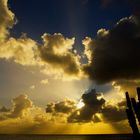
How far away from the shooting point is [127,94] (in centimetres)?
1505

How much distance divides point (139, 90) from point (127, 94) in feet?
1.86

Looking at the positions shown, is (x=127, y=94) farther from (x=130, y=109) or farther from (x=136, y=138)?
(x=136, y=138)

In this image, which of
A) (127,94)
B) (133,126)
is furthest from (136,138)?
(127,94)

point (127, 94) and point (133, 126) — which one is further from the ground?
point (127, 94)

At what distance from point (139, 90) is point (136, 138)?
6.73ft

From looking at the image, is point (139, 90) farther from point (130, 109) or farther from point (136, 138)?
point (136, 138)

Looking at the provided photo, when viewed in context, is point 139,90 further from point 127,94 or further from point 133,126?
point 133,126

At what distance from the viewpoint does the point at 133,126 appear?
604 inches

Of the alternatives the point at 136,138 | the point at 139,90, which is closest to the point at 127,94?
the point at 139,90

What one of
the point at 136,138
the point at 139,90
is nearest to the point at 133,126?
the point at 136,138

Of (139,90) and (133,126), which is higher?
(139,90)

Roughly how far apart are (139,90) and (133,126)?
1.65 meters

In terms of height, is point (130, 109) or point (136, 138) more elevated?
point (130, 109)

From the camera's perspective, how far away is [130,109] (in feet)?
50.5
